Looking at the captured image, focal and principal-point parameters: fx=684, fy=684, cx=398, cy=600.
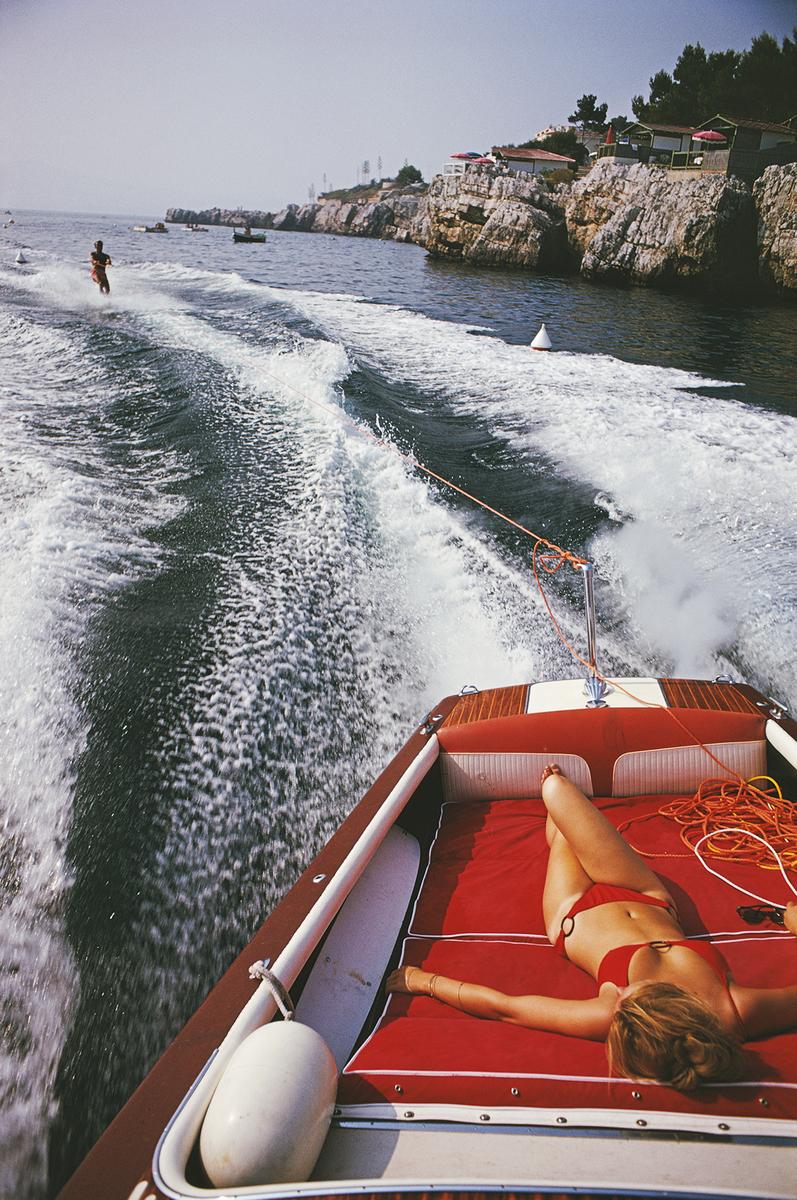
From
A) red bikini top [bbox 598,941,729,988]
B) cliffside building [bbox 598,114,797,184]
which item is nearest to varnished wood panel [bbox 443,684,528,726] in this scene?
red bikini top [bbox 598,941,729,988]

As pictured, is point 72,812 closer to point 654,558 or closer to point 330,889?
point 330,889

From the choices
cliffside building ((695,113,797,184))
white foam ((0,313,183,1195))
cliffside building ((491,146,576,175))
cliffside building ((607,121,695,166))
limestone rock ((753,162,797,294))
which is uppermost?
cliffside building ((491,146,576,175))

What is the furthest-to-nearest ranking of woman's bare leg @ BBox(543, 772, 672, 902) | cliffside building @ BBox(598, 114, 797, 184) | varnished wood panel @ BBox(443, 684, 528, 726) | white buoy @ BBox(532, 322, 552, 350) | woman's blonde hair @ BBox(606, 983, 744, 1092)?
1. cliffside building @ BBox(598, 114, 797, 184)
2. white buoy @ BBox(532, 322, 552, 350)
3. varnished wood panel @ BBox(443, 684, 528, 726)
4. woman's bare leg @ BBox(543, 772, 672, 902)
5. woman's blonde hair @ BBox(606, 983, 744, 1092)

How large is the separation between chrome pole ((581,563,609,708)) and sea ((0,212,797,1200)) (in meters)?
1.18

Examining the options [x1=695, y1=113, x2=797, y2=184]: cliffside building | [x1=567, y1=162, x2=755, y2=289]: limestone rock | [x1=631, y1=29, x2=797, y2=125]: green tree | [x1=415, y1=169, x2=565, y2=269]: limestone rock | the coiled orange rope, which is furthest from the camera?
[x1=631, y1=29, x2=797, y2=125]: green tree

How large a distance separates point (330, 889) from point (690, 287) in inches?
1061

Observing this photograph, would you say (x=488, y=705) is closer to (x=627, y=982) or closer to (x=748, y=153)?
(x=627, y=982)

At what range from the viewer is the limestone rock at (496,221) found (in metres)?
29.4

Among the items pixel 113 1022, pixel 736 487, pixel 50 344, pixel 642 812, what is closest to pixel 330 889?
pixel 113 1022

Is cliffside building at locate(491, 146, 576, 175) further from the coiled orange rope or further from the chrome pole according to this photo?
the coiled orange rope

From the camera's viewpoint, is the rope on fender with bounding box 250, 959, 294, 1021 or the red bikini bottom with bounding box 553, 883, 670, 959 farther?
the red bikini bottom with bounding box 553, 883, 670, 959

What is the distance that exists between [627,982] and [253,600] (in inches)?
127

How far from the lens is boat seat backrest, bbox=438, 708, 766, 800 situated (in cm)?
281

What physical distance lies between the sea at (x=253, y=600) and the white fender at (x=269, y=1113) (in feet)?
3.64
